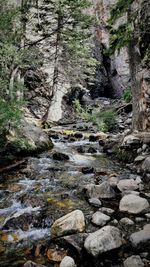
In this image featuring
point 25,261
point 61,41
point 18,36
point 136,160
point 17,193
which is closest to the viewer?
point 25,261

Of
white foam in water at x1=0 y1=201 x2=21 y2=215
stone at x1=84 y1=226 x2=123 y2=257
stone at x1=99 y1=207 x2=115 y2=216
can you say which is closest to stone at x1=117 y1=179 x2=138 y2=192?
stone at x1=99 y1=207 x2=115 y2=216

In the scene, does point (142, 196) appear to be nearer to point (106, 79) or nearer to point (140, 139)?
point (140, 139)

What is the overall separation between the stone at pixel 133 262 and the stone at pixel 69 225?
85cm

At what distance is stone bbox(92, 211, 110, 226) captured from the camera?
3714mm

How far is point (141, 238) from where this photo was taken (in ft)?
10.4

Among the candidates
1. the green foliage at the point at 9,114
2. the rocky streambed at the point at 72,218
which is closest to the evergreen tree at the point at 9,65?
the green foliage at the point at 9,114

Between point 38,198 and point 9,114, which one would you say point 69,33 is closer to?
point 9,114

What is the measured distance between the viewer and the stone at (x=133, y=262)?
276 cm

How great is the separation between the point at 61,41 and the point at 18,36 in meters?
4.21

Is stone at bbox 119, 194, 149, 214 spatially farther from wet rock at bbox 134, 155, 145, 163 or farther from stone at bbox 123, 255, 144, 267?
wet rock at bbox 134, 155, 145, 163

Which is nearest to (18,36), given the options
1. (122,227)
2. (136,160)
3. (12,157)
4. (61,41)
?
(61,41)

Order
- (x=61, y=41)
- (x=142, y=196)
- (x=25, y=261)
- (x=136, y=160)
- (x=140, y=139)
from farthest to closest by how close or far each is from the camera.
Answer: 1. (x=61, y=41)
2. (x=140, y=139)
3. (x=136, y=160)
4. (x=142, y=196)
5. (x=25, y=261)

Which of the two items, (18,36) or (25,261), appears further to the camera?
(18,36)

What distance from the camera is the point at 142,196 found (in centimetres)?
457
